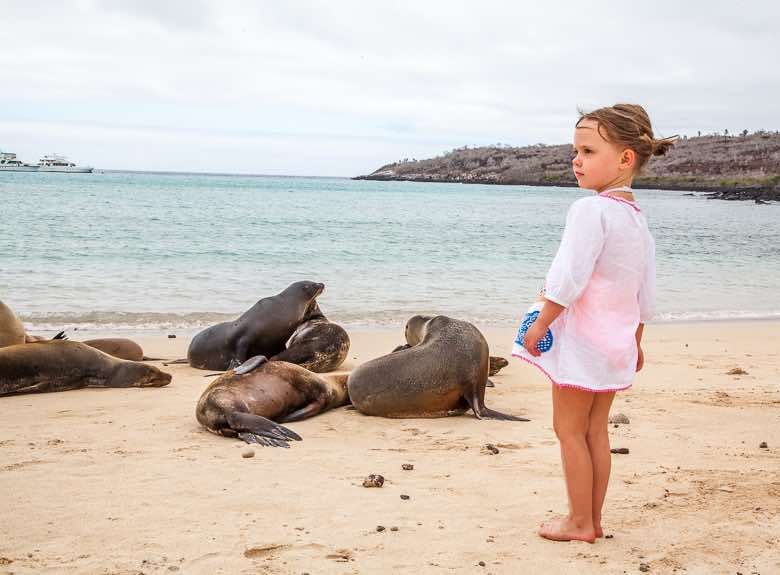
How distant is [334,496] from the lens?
4.08 m

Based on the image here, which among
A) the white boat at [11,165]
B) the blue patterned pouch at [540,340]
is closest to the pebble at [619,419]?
the blue patterned pouch at [540,340]

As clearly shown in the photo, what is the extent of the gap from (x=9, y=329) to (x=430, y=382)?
3894 millimetres

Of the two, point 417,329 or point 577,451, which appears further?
point 417,329

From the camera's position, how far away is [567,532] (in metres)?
3.49

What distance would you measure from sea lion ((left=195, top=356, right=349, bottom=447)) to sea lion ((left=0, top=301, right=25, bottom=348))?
2.56 m

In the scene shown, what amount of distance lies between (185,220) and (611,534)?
100 ft

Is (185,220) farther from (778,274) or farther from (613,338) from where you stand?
(613,338)

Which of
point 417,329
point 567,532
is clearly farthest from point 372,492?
point 417,329

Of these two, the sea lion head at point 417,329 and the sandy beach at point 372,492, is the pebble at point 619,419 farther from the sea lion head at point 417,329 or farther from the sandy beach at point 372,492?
the sea lion head at point 417,329

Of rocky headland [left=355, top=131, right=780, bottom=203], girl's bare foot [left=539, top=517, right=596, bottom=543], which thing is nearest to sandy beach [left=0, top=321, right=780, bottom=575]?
girl's bare foot [left=539, top=517, right=596, bottom=543]

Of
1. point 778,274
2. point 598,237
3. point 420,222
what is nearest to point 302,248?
point 778,274

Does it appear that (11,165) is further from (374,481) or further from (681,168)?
(374,481)

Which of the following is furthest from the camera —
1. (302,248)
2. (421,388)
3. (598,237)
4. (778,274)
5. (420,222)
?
(420,222)

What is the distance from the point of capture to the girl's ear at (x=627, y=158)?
10.9 feet
